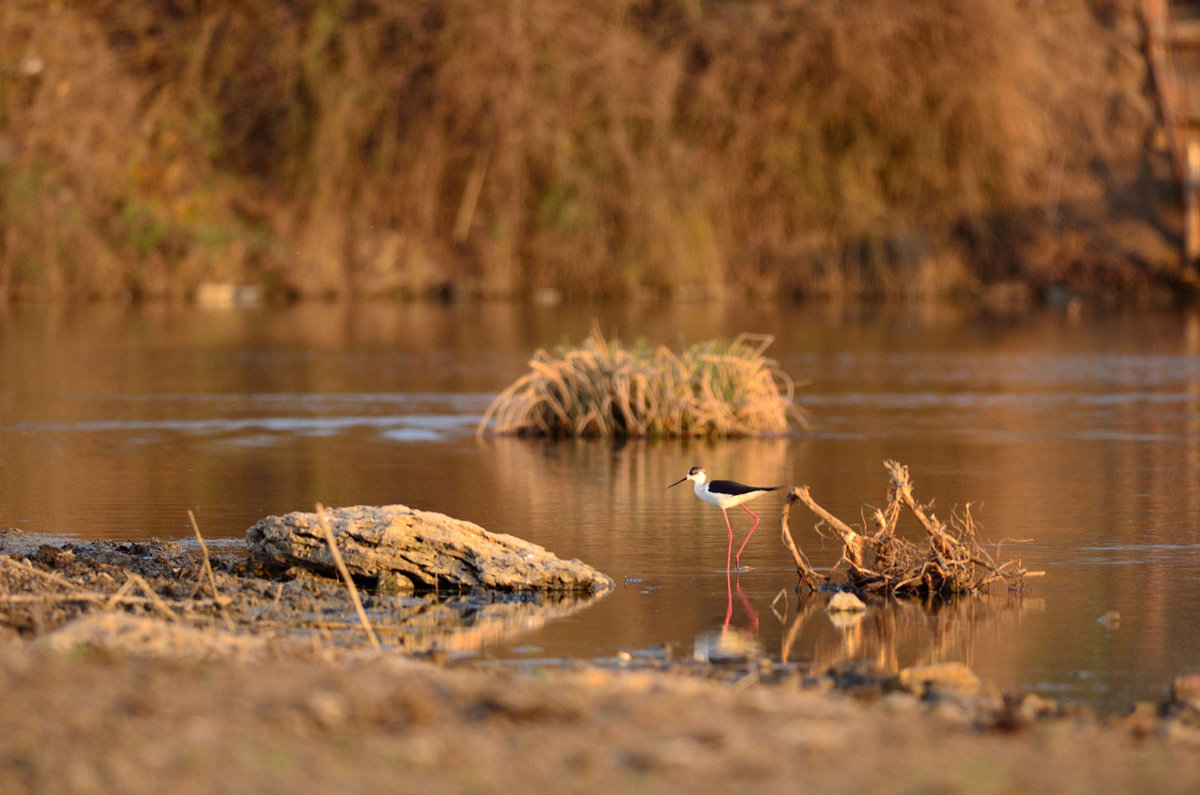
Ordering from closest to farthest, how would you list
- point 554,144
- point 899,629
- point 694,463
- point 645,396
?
point 899,629
point 694,463
point 645,396
point 554,144

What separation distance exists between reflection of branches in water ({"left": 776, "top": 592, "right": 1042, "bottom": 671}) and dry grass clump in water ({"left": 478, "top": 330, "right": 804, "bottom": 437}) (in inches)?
303

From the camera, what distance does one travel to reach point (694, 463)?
50.6 ft

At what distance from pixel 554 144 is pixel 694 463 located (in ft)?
85.8

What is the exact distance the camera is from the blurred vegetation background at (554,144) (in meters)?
40.3

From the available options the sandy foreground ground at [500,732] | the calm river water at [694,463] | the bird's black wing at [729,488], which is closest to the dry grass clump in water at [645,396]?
the calm river water at [694,463]

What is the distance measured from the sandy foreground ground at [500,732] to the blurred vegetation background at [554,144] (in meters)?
33.7

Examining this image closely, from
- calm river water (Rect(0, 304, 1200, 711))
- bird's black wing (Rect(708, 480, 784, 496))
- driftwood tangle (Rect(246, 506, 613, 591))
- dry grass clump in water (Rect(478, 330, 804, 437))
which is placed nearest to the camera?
calm river water (Rect(0, 304, 1200, 711))

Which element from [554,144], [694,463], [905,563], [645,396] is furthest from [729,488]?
[554,144]

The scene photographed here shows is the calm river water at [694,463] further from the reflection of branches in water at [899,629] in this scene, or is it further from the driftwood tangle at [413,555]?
the driftwood tangle at [413,555]

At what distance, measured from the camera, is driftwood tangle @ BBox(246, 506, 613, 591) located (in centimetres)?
946

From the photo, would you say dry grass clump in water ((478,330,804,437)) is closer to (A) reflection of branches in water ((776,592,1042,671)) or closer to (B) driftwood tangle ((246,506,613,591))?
(B) driftwood tangle ((246,506,613,591))

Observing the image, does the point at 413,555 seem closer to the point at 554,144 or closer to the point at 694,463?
the point at 694,463

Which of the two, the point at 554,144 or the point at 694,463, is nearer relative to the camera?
the point at 694,463

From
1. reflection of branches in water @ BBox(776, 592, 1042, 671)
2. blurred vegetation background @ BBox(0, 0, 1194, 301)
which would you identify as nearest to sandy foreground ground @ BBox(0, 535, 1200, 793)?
reflection of branches in water @ BBox(776, 592, 1042, 671)
